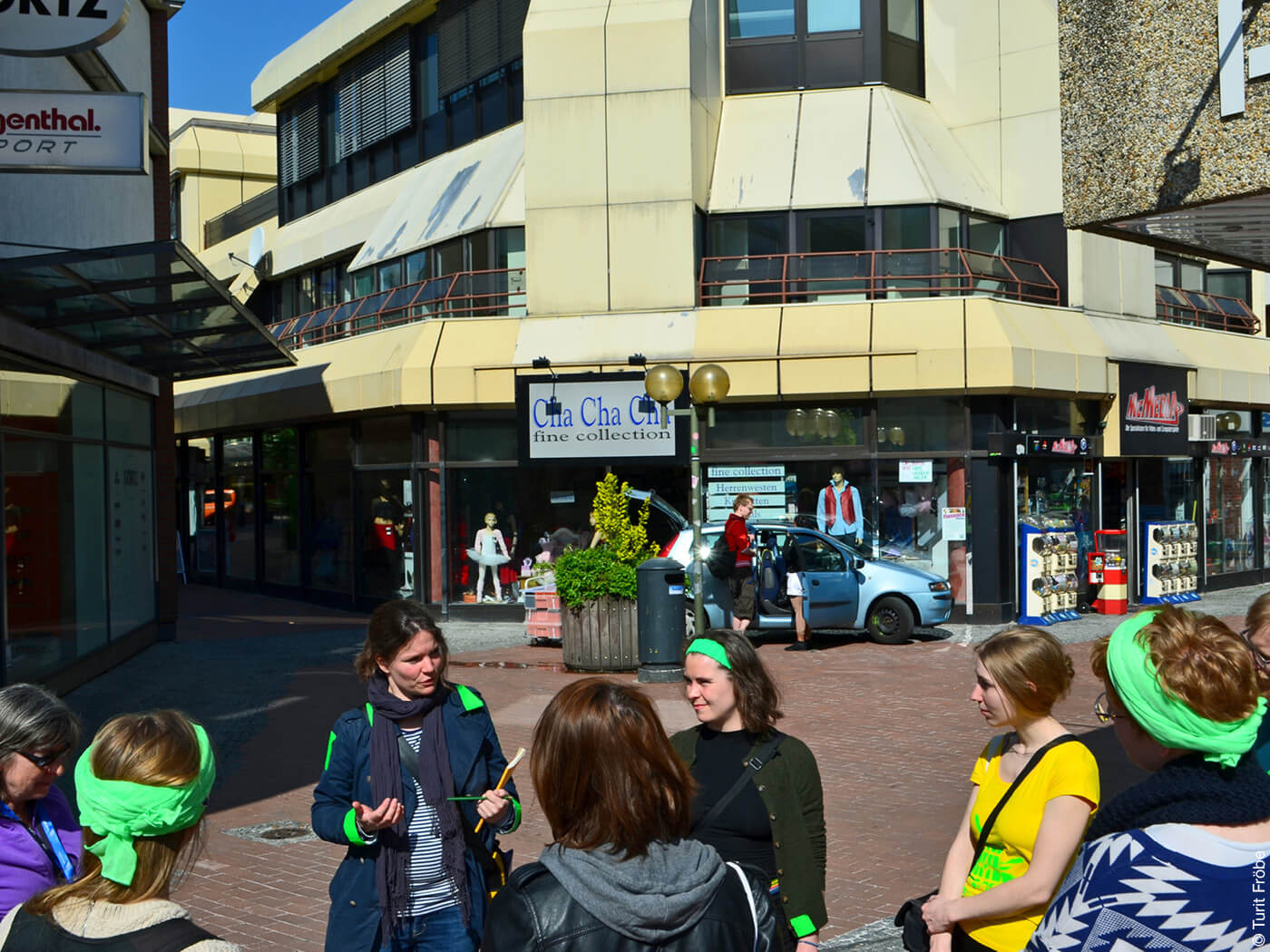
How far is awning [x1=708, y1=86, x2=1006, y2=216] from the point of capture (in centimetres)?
2017

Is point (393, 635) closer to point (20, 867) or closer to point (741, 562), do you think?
point (20, 867)

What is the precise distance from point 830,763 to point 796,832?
6276 millimetres

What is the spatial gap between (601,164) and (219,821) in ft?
45.3

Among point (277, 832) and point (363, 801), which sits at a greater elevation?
point (363, 801)

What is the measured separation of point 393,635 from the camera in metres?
4.04

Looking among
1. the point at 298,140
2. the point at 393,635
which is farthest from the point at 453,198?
the point at 393,635

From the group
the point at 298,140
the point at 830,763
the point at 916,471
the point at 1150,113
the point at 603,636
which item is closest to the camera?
the point at 1150,113

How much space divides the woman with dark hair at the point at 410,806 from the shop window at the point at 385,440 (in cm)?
1705

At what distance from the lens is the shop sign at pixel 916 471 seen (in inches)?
755

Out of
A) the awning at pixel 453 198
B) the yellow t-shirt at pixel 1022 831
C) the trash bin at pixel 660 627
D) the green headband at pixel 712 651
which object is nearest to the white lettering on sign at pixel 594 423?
the awning at pixel 453 198

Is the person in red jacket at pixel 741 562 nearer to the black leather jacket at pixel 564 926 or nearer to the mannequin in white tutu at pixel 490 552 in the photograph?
the mannequin in white tutu at pixel 490 552

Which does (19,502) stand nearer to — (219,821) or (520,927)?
(219,821)

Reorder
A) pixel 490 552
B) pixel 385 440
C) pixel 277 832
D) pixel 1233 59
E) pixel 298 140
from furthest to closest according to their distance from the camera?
1. pixel 298 140
2. pixel 385 440
3. pixel 490 552
4. pixel 277 832
5. pixel 1233 59

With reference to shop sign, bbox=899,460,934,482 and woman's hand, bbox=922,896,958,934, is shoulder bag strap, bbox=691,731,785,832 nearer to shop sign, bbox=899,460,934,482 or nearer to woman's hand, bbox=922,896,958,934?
woman's hand, bbox=922,896,958,934
